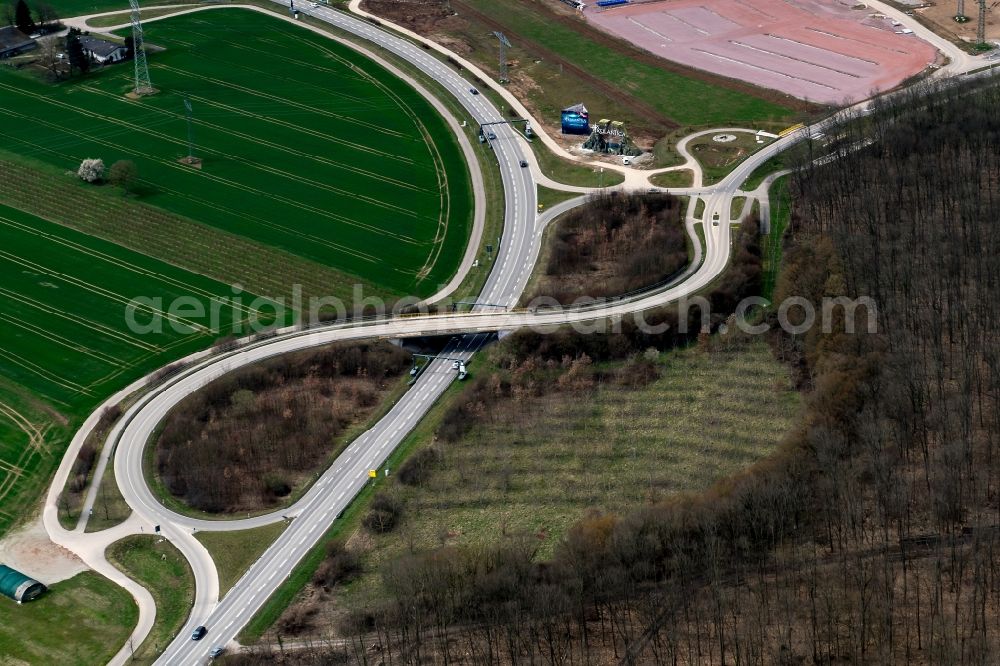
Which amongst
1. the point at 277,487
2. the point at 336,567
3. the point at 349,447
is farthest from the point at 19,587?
the point at 349,447

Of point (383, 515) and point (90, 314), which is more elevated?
point (90, 314)

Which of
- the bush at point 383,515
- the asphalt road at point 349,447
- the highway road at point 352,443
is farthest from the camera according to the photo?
the bush at point 383,515

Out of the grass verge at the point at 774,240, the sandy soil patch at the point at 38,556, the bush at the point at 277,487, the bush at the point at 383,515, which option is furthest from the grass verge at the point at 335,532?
the grass verge at the point at 774,240

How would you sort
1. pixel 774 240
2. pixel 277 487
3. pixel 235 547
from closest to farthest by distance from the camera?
1. pixel 235 547
2. pixel 277 487
3. pixel 774 240

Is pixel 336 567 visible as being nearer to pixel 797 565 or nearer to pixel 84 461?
pixel 84 461

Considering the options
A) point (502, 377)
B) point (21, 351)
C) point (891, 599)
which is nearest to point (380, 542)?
point (502, 377)

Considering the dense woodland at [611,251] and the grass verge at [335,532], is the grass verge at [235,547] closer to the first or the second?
the grass verge at [335,532]

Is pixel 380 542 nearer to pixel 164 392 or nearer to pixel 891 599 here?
pixel 164 392
